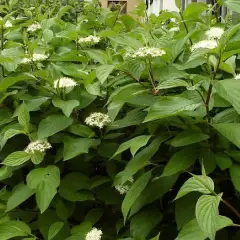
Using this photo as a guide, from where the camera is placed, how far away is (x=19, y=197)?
1.77m

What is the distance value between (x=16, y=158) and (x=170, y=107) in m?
0.64

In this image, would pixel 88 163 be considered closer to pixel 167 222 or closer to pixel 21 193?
pixel 21 193

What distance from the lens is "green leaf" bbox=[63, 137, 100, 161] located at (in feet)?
5.57

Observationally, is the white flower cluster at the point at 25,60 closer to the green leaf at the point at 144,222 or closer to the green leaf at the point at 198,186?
the green leaf at the point at 144,222

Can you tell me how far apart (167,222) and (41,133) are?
549 mm

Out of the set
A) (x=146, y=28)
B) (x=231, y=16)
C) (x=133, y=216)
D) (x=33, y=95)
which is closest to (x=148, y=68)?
(x=133, y=216)

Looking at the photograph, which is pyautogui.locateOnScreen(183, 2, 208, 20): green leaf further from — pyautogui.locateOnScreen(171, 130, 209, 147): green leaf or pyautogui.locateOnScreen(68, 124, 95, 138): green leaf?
pyautogui.locateOnScreen(171, 130, 209, 147): green leaf

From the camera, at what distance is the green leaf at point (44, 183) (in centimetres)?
162

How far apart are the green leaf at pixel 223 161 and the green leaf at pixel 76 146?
51cm

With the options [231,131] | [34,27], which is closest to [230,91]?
[231,131]

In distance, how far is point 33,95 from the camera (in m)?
2.00

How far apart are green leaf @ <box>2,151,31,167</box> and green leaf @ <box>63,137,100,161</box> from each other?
0.14 metres

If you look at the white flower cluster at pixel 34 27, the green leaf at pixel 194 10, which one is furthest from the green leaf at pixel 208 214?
the white flower cluster at pixel 34 27

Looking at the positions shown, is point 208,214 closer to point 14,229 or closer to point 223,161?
point 223,161
